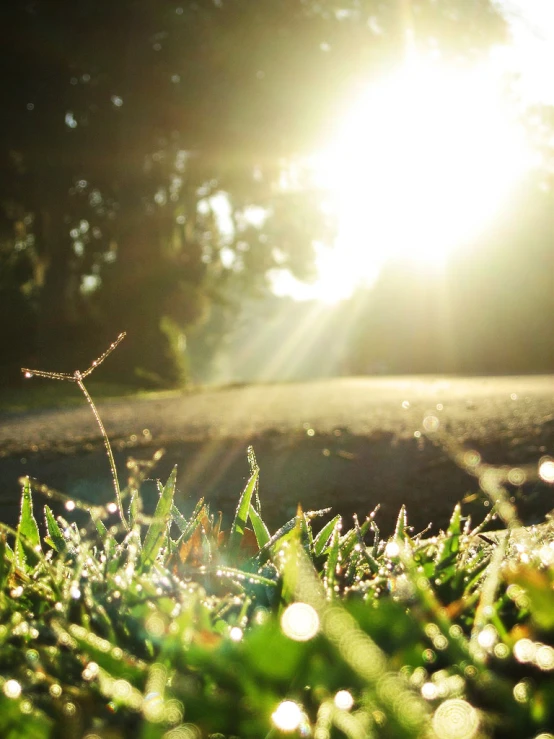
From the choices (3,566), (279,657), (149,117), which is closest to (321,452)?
(3,566)

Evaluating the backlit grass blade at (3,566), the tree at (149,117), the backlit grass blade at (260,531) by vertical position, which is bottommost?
the backlit grass blade at (3,566)

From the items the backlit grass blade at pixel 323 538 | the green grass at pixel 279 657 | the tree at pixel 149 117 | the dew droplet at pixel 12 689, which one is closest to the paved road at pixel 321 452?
the backlit grass blade at pixel 323 538

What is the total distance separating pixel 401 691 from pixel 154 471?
12.0 feet

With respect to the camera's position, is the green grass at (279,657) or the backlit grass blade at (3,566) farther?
the backlit grass blade at (3,566)

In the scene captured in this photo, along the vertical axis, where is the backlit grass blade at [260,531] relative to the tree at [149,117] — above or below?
below

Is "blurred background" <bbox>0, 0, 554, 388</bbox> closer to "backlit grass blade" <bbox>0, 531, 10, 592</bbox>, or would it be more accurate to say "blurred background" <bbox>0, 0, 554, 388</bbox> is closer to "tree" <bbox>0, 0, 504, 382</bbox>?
"tree" <bbox>0, 0, 504, 382</bbox>

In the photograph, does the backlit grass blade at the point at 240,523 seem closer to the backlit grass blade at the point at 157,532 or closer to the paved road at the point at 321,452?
the backlit grass blade at the point at 157,532

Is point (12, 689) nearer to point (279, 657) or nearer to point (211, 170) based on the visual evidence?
point (279, 657)

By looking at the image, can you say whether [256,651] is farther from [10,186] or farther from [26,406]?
[10,186]

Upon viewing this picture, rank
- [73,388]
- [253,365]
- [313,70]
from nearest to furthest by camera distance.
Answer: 1. [313,70]
2. [73,388]
3. [253,365]

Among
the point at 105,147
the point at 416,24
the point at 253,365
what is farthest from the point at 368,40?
the point at 253,365

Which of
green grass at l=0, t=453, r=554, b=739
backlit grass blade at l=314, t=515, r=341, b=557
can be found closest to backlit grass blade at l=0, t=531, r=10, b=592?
green grass at l=0, t=453, r=554, b=739

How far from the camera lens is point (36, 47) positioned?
13.5 m

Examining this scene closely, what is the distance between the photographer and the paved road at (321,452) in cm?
338
